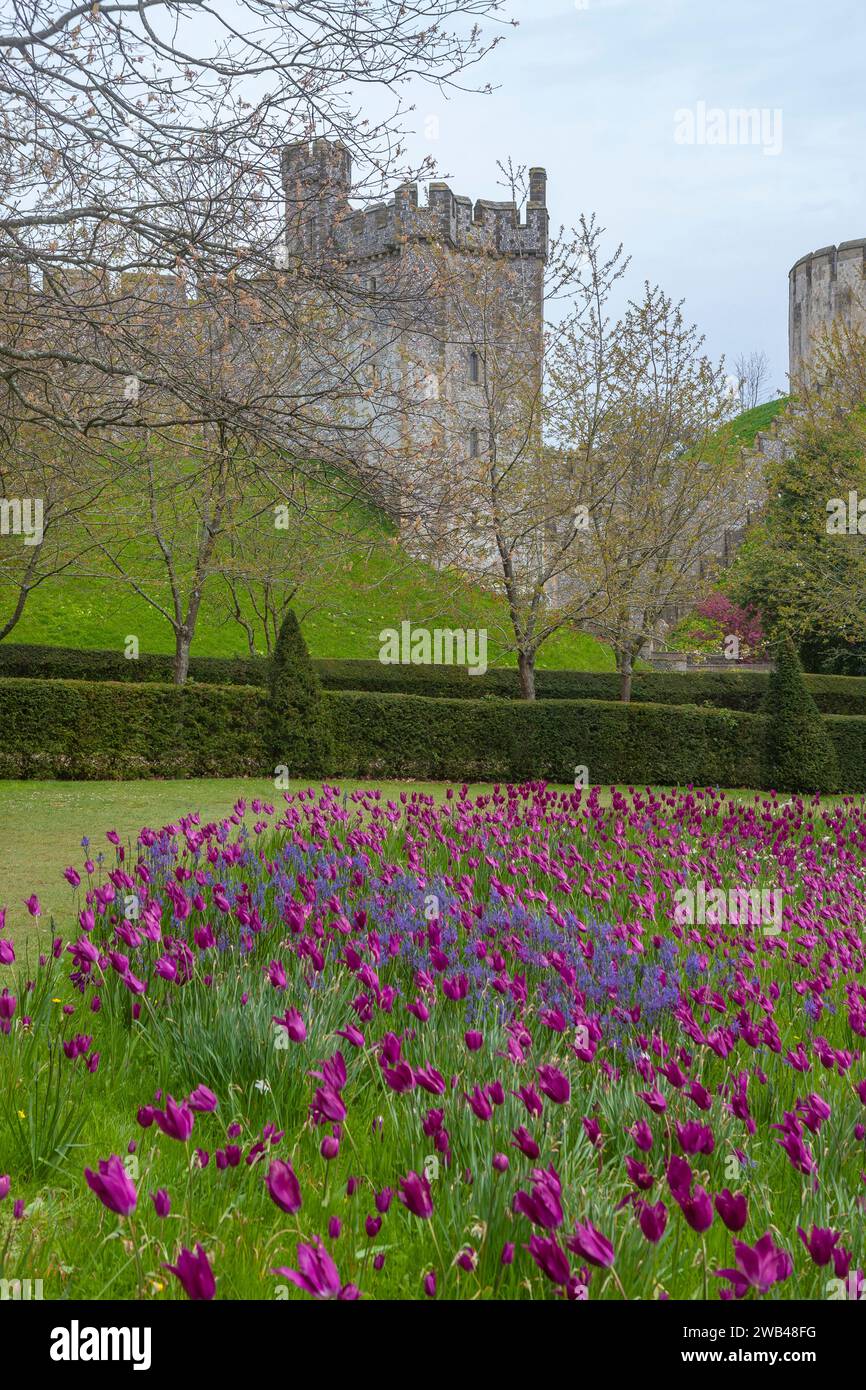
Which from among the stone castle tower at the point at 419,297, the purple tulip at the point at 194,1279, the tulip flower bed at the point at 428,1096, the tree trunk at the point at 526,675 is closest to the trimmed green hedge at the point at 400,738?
the tree trunk at the point at 526,675

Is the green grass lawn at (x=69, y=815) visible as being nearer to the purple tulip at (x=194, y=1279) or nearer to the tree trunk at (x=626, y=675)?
the purple tulip at (x=194, y=1279)

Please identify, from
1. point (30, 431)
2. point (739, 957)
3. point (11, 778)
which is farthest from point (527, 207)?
point (739, 957)

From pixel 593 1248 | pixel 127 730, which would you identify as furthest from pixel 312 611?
pixel 593 1248

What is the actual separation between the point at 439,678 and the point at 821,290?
5090cm

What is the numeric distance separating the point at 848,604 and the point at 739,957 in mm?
19506

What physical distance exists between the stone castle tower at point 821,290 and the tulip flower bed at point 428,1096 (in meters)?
62.2

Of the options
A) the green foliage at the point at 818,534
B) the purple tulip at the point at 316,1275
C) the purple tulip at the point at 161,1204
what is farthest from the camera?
the green foliage at the point at 818,534

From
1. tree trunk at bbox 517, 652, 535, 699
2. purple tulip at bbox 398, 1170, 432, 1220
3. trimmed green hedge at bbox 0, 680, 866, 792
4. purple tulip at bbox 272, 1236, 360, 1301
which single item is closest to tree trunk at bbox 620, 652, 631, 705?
tree trunk at bbox 517, 652, 535, 699

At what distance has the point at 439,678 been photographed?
2534 centimetres

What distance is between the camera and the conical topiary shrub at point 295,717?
14.7 meters

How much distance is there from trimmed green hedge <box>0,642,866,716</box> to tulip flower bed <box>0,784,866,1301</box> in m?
15.6

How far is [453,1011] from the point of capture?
400cm

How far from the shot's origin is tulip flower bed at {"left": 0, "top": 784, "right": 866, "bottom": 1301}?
7.00 feet

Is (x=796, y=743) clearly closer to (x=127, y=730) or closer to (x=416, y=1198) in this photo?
(x=127, y=730)
